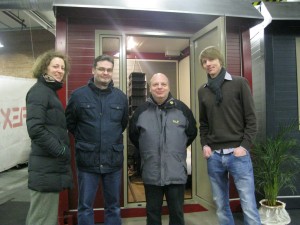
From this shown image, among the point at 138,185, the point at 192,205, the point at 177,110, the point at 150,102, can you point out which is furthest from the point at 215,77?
the point at 138,185

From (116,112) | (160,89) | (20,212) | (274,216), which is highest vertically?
(160,89)

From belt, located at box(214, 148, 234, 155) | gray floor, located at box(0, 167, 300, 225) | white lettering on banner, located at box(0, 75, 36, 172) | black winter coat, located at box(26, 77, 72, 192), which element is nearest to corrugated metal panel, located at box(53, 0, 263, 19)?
black winter coat, located at box(26, 77, 72, 192)

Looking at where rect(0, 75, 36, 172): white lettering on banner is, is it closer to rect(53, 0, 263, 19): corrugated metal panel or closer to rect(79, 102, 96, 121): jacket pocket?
rect(53, 0, 263, 19): corrugated metal panel

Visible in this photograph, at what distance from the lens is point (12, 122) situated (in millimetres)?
5793

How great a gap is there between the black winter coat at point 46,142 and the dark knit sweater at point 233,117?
116cm

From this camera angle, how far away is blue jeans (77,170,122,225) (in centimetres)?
223

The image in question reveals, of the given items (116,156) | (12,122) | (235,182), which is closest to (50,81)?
(116,156)

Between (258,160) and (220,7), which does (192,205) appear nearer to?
(258,160)

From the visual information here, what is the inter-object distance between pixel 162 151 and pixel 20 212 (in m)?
2.65

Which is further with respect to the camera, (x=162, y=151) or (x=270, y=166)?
(x=270, y=166)

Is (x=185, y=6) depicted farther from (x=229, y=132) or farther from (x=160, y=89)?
(x=229, y=132)

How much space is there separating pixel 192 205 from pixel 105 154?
1.81 meters

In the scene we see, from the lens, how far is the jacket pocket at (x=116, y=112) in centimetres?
228

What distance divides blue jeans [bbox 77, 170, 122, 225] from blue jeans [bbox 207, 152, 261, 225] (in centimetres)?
82
